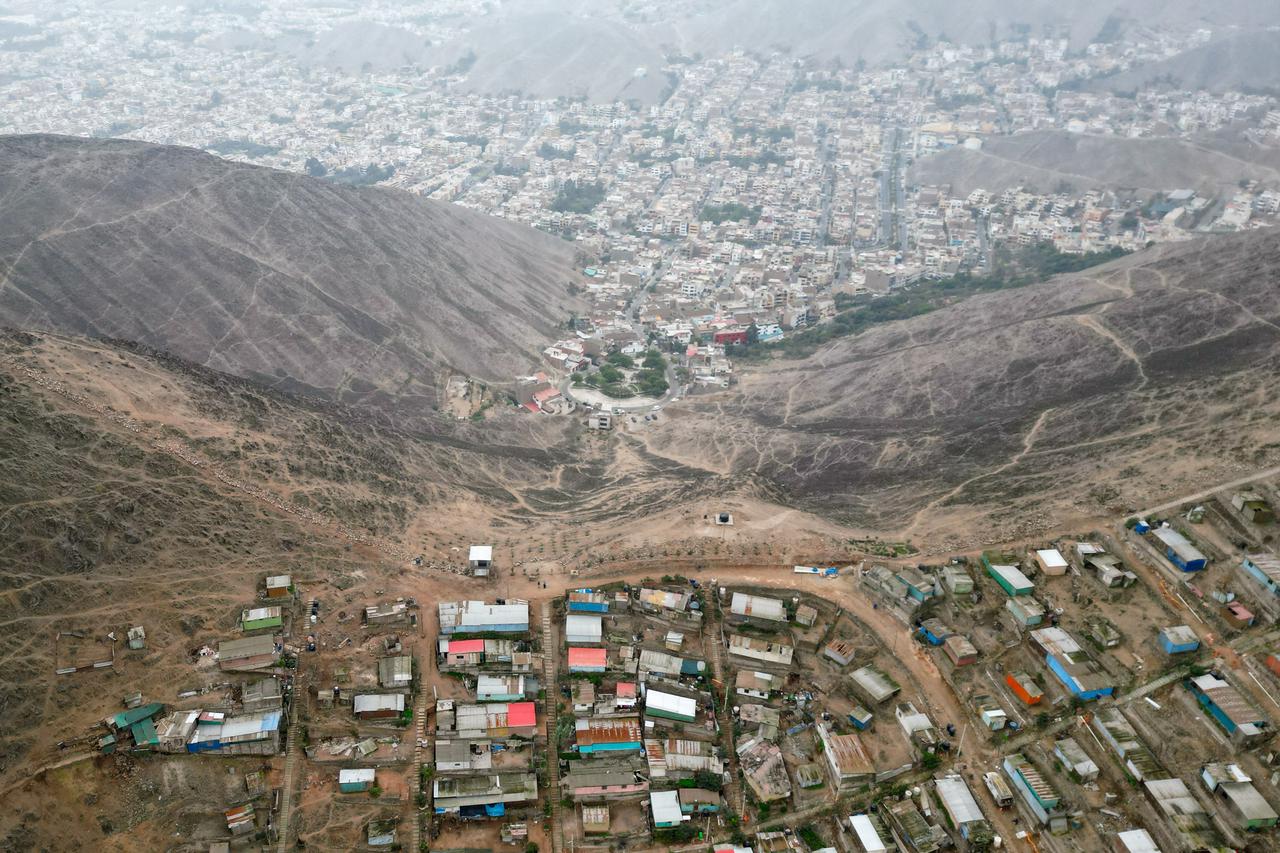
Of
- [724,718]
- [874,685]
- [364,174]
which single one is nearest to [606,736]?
[724,718]

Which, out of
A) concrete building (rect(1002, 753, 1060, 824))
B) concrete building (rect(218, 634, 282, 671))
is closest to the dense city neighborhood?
concrete building (rect(218, 634, 282, 671))

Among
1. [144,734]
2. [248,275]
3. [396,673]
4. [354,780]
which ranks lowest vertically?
[354,780]

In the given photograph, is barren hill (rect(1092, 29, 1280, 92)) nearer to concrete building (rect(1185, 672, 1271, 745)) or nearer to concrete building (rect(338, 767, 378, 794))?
concrete building (rect(1185, 672, 1271, 745))

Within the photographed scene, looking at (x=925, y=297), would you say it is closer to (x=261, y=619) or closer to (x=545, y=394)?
(x=545, y=394)

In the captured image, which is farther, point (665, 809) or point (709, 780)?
point (709, 780)

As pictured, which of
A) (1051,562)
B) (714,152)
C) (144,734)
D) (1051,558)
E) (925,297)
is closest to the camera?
(144,734)

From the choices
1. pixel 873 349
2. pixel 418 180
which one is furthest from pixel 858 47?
pixel 873 349
